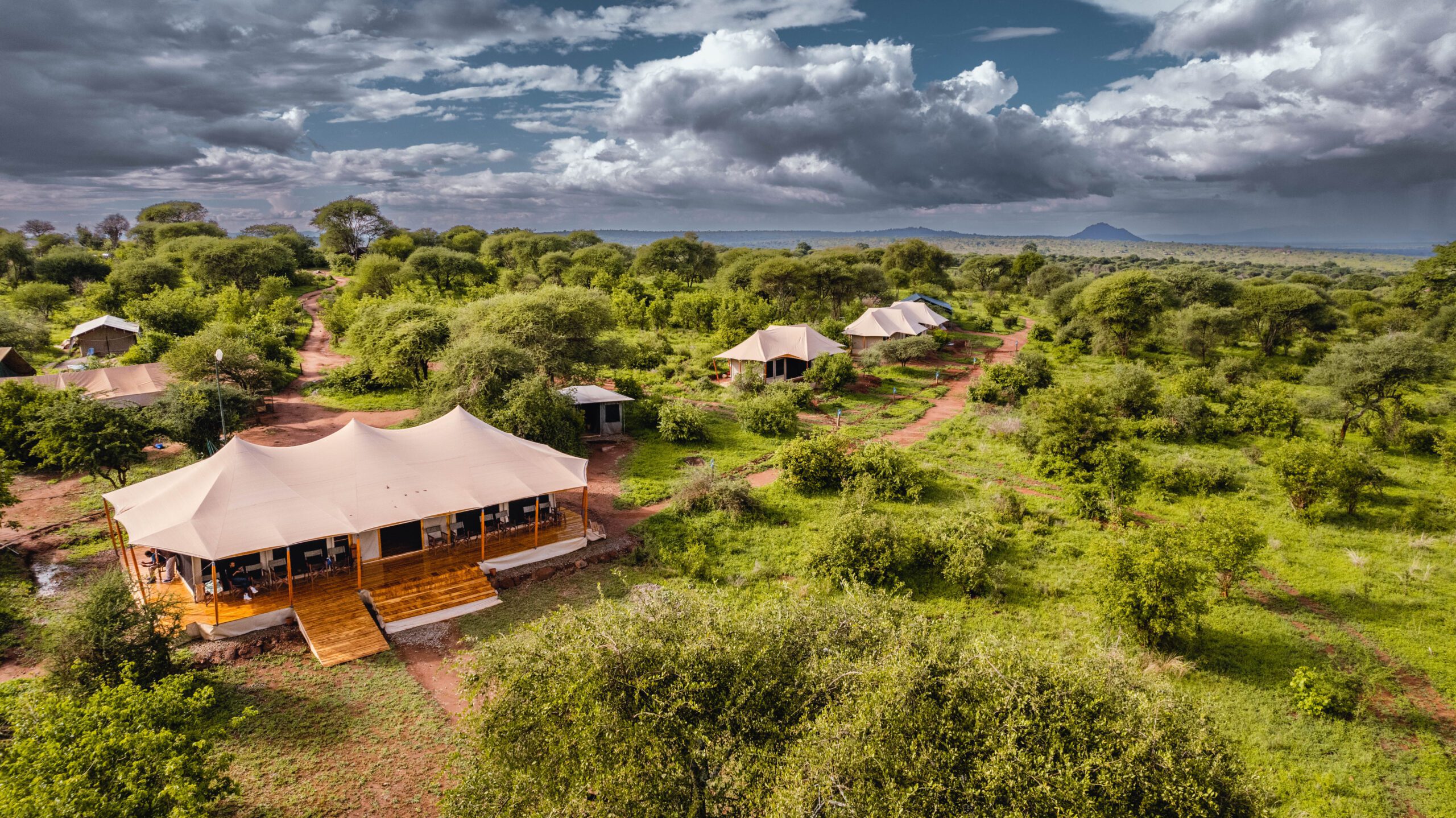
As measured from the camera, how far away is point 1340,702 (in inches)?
468

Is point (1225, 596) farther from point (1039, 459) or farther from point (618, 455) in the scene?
point (618, 455)

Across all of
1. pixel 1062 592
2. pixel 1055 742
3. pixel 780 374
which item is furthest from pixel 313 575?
pixel 780 374

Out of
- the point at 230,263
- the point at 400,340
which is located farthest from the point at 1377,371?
the point at 230,263

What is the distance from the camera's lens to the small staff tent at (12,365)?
31.5 metres

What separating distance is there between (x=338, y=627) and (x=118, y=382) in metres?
23.4

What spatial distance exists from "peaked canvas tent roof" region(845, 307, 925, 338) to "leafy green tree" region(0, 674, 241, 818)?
127 feet

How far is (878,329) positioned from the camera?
42.5 metres

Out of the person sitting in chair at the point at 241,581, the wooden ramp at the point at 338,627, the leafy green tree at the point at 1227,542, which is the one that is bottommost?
the wooden ramp at the point at 338,627

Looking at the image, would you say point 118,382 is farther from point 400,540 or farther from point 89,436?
point 400,540

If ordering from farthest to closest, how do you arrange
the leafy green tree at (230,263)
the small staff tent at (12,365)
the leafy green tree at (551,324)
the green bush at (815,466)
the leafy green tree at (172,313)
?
the leafy green tree at (230,263) < the leafy green tree at (172,313) < the small staff tent at (12,365) < the leafy green tree at (551,324) < the green bush at (815,466)

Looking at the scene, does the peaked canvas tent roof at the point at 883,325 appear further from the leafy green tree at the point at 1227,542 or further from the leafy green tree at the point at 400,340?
the leafy green tree at the point at 1227,542

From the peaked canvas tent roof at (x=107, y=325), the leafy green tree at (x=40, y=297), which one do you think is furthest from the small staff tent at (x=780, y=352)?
the leafy green tree at (x=40, y=297)

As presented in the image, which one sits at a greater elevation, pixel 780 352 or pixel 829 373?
pixel 780 352

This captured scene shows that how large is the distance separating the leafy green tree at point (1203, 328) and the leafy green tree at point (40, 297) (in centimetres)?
7714
